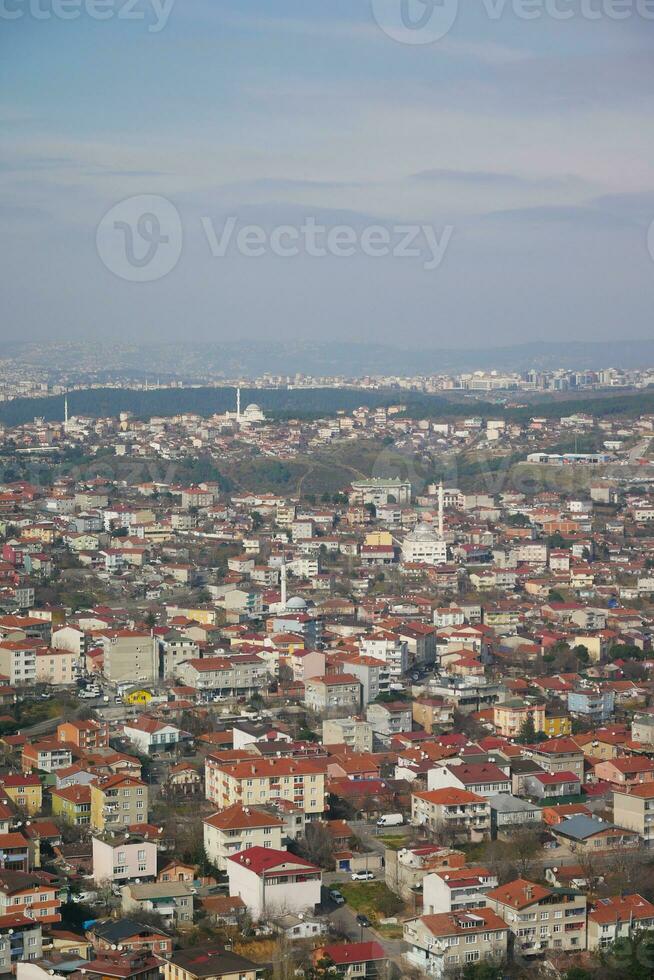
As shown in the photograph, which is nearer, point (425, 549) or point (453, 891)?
point (453, 891)

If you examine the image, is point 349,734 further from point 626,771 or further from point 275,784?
point 626,771

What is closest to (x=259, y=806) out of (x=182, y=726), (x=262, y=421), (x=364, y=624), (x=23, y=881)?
(x=23, y=881)

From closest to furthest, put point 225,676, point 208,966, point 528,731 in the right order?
point 208,966, point 528,731, point 225,676

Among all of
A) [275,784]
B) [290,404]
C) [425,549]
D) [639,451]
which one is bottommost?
[275,784]

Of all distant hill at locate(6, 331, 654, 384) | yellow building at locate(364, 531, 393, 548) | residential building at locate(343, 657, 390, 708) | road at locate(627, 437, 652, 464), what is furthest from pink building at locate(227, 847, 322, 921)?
distant hill at locate(6, 331, 654, 384)

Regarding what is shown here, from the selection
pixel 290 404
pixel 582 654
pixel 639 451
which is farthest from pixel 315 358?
pixel 582 654

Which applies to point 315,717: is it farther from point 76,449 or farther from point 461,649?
point 76,449

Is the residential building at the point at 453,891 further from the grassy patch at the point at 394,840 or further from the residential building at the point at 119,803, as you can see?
the residential building at the point at 119,803
